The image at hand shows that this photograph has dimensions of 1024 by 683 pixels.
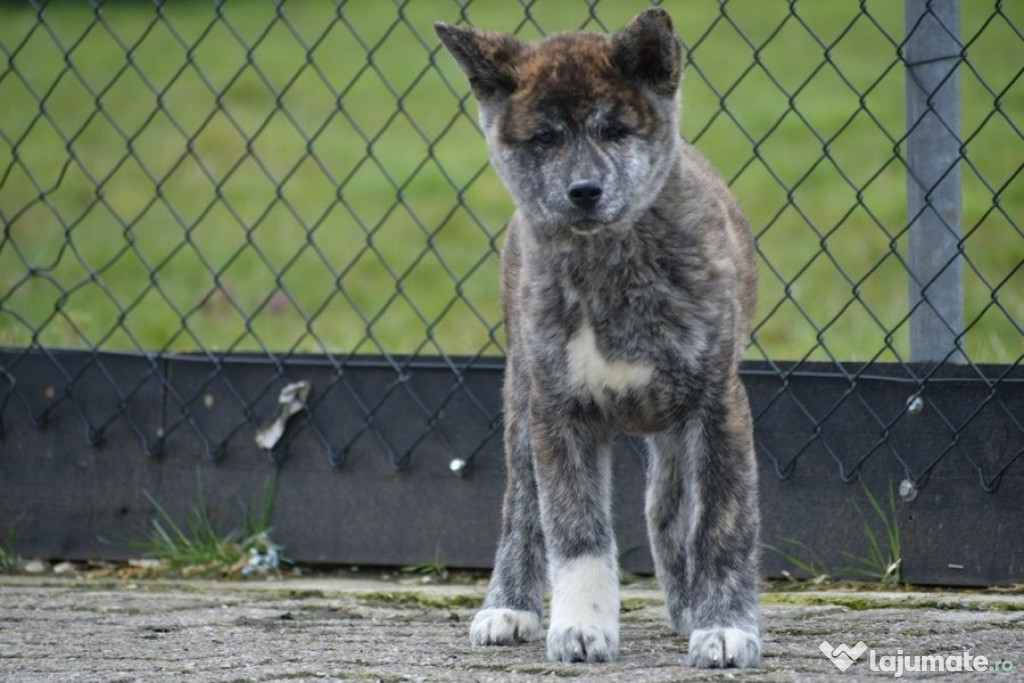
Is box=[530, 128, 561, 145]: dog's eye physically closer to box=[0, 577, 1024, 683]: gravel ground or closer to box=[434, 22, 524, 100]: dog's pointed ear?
box=[434, 22, 524, 100]: dog's pointed ear

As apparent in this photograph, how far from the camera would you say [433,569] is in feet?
14.0

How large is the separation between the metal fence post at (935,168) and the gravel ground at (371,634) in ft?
2.44

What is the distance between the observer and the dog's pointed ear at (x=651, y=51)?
320 cm

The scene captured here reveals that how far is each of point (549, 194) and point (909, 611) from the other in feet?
4.37

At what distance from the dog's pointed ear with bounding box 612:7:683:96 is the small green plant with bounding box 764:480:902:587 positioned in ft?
4.15

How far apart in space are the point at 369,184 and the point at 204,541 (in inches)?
227

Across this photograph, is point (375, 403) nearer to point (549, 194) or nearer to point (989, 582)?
point (549, 194)

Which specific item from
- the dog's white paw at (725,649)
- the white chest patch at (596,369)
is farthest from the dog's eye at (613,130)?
the dog's white paw at (725,649)

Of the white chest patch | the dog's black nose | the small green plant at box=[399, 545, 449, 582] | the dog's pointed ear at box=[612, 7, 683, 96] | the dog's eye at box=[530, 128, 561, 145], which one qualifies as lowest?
the small green plant at box=[399, 545, 449, 582]

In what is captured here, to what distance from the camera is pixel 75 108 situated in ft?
40.3

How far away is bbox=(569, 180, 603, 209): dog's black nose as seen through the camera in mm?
3117

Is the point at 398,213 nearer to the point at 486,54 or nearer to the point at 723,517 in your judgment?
the point at 486,54

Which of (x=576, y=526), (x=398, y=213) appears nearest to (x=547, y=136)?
(x=576, y=526)

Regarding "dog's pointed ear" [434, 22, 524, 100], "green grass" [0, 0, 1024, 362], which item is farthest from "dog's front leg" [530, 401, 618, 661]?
"green grass" [0, 0, 1024, 362]
